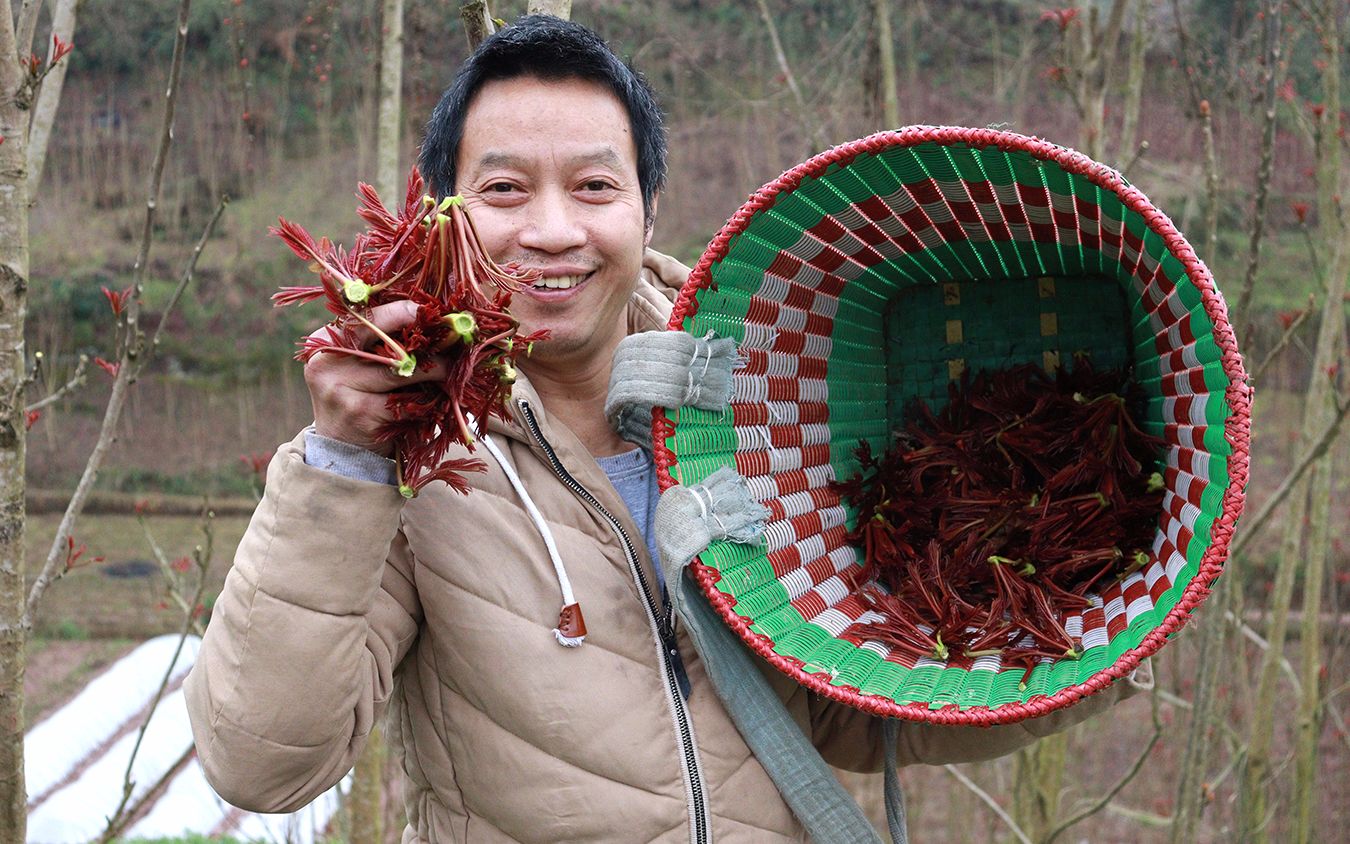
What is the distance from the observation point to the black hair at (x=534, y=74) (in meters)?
1.69

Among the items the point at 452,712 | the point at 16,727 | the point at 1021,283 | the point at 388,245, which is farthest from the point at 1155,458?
the point at 16,727

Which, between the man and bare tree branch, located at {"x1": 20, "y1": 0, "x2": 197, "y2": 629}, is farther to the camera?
bare tree branch, located at {"x1": 20, "y1": 0, "x2": 197, "y2": 629}

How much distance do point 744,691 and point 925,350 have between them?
1.13 meters

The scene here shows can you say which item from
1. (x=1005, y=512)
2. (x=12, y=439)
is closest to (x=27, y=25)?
(x=12, y=439)

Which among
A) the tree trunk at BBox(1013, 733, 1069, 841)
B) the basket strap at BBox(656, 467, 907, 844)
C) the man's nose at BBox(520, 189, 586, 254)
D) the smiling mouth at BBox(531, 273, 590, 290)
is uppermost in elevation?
the man's nose at BBox(520, 189, 586, 254)

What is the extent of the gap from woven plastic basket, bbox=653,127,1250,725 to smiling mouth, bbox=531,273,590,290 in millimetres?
160

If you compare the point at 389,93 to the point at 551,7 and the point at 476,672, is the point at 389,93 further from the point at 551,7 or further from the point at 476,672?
the point at 476,672

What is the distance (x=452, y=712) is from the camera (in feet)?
5.26

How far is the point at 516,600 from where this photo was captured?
1586 millimetres

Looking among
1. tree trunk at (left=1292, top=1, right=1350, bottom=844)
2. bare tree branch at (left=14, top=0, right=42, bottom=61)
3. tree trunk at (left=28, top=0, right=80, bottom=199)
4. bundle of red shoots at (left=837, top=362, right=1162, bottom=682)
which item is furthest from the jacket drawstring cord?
tree trunk at (left=1292, top=1, right=1350, bottom=844)

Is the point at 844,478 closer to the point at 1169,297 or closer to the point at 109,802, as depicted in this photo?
the point at 1169,297

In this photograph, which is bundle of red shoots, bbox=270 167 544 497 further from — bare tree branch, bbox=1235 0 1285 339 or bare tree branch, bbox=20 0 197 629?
→ bare tree branch, bbox=1235 0 1285 339

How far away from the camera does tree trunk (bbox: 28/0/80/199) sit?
2621 millimetres

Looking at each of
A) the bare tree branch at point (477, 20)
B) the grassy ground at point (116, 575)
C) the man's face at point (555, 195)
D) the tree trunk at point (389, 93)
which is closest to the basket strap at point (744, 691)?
the man's face at point (555, 195)
